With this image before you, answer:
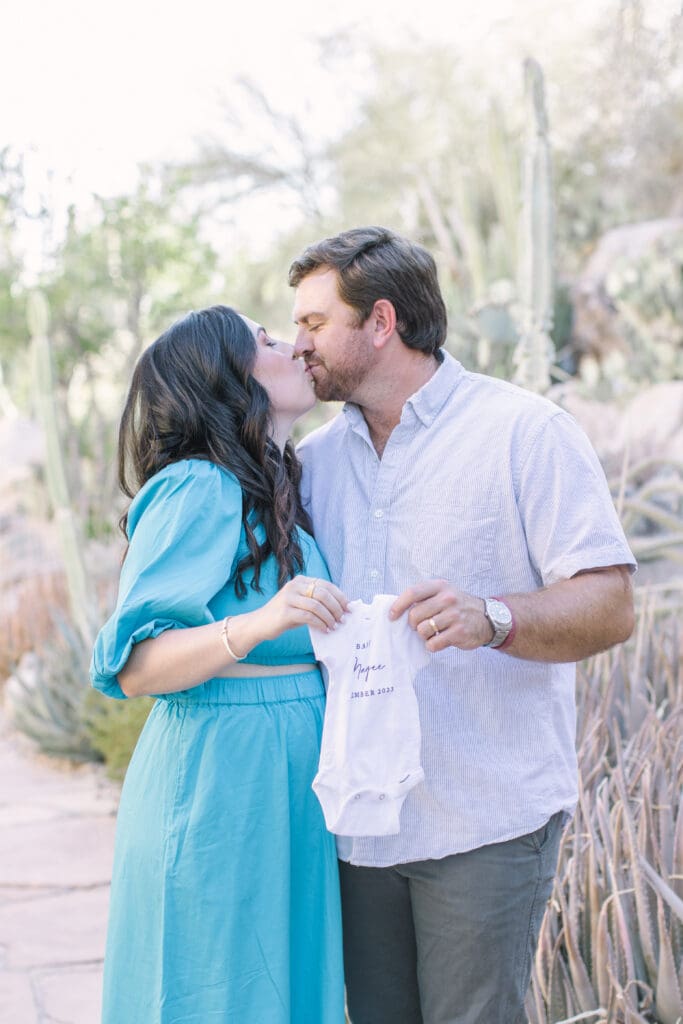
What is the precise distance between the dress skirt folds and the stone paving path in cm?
181

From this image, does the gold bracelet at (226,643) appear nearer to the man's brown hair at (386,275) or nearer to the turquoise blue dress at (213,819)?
the turquoise blue dress at (213,819)

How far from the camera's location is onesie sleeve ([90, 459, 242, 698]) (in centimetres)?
198

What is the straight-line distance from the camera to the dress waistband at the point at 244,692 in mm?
2127

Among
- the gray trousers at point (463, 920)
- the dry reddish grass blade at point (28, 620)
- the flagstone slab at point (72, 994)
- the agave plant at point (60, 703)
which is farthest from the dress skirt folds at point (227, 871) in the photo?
the dry reddish grass blade at point (28, 620)

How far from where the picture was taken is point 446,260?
41.3ft

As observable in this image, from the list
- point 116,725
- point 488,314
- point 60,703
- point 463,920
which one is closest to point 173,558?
point 463,920

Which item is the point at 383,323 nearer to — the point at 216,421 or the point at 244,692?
the point at 216,421

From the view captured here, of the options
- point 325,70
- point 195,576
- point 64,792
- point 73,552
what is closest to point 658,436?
point 73,552

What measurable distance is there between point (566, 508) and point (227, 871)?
958 mm

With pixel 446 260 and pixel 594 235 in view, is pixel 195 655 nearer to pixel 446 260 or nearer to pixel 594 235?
pixel 446 260

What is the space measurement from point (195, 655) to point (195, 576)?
0.15 meters

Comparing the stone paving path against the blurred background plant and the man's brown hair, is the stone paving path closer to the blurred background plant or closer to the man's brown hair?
the blurred background plant

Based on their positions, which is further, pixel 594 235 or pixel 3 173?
pixel 594 235

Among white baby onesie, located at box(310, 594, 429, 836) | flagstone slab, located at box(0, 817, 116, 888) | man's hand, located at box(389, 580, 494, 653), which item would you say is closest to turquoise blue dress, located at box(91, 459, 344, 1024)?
white baby onesie, located at box(310, 594, 429, 836)
